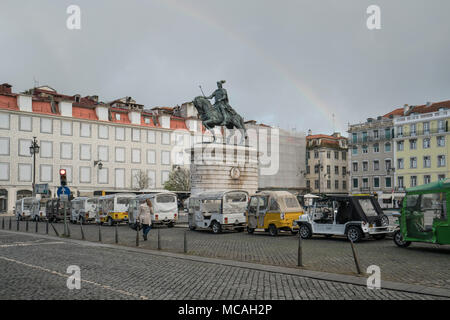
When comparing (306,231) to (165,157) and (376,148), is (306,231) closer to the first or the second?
(376,148)

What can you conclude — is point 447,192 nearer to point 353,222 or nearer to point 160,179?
point 353,222

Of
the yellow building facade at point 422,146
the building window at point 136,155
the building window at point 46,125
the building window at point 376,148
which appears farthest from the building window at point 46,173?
the yellow building facade at point 422,146

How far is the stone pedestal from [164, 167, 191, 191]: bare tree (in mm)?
38688

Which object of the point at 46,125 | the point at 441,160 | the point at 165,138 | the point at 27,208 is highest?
the point at 46,125

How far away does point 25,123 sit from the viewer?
216ft

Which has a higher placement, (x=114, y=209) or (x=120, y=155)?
(x=120, y=155)

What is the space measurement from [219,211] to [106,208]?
14098 mm

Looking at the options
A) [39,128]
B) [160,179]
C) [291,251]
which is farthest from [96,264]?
[160,179]

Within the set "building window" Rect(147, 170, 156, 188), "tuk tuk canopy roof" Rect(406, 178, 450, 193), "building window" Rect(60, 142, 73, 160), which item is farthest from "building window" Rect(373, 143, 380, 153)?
"tuk tuk canopy roof" Rect(406, 178, 450, 193)

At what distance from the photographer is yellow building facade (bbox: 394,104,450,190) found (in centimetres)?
6781

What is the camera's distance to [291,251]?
52.3ft

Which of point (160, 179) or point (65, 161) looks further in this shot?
point (160, 179)

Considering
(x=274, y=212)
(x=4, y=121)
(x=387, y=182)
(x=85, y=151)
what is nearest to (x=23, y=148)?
(x=4, y=121)

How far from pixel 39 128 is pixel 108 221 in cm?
3594
